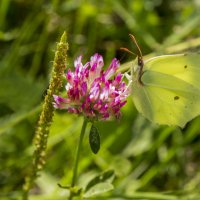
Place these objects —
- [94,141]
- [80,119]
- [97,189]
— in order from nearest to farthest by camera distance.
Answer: [94,141], [97,189], [80,119]

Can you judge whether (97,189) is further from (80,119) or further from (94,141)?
(80,119)

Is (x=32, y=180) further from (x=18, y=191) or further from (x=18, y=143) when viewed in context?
(x=18, y=143)

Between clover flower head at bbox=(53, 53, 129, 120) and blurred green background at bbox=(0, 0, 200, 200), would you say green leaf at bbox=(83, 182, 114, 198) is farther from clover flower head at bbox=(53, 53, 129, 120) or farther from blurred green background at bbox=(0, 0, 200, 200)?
blurred green background at bbox=(0, 0, 200, 200)

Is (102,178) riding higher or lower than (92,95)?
lower

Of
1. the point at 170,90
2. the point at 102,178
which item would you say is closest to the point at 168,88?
the point at 170,90

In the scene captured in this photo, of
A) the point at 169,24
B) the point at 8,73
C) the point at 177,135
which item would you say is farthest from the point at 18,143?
the point at 169,24

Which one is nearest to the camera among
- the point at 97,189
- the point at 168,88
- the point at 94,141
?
the point at 94,141

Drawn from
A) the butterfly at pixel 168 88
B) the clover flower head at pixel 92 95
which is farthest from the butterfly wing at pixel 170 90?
the clover flower head at pixel 92 95

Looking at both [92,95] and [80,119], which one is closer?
[92,95]
